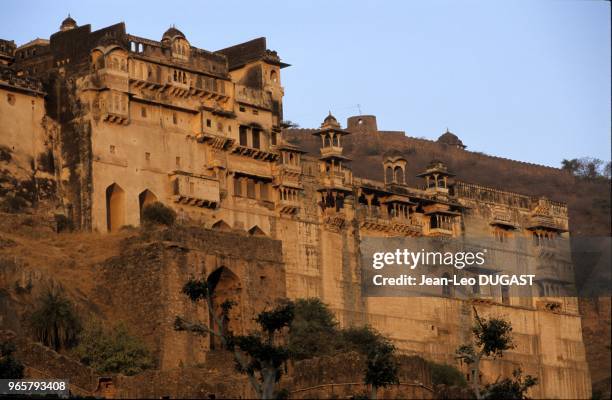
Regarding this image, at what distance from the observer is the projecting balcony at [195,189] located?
5684cm

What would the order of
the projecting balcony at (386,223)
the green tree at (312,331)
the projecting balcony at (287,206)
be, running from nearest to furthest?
the green tree at (312,331)
the projecting balcony at (287,206)
the projecting balcony at (386,223)

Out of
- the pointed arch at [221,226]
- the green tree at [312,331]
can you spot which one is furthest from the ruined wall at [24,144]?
the green tree at [312,331]

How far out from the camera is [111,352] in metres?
45.9

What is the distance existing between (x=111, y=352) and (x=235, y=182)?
14.4 m

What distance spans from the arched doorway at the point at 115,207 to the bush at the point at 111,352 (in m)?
8.51

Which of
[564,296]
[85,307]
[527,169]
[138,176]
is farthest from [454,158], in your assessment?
[85,307]

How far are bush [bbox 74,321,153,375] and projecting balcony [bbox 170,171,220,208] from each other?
33.6 feet

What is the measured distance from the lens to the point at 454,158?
97562mm

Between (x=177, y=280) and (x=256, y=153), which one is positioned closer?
(x=177, y=280)

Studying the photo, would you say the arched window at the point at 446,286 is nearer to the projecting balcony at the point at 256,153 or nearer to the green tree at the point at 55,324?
the projecting balcony at the point at 256,153

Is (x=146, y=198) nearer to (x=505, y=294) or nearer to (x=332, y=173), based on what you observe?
(x=332, y=173)

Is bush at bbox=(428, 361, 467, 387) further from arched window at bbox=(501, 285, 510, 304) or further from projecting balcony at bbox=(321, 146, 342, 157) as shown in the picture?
arched window at bbox=(501, 285, 510, 304)

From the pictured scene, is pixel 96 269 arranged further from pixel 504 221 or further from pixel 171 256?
pixel 504 221

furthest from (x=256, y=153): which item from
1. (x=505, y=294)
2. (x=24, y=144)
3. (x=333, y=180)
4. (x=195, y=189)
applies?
(x=505, y=294)
